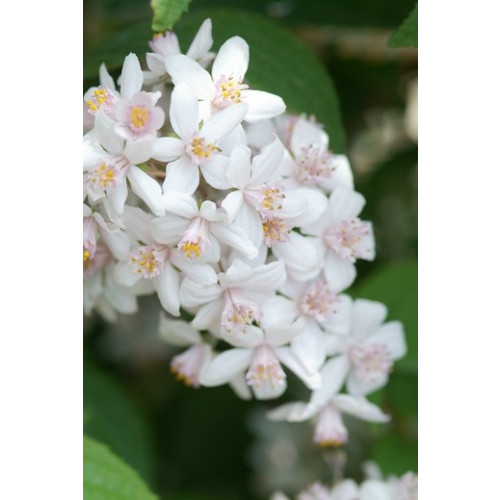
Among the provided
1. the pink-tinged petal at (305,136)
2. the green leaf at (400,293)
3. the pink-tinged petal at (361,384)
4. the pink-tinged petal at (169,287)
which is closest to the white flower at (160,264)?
the pink-tinged petal at (169,287)

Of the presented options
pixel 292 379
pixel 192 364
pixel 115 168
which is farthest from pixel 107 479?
pixel 292 379

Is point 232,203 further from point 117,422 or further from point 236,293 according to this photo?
point 117,422

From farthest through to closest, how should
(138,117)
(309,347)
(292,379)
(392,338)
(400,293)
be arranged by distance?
(292,379) → (400,293) → (392,338) → (309,347) → (138,117)

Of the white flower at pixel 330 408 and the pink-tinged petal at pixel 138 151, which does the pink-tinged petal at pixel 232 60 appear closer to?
the pink-tinged petal at pixel 138 151

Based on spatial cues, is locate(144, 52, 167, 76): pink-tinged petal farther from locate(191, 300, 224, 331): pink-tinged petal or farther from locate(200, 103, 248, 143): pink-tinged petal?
locate(191, 300, 224, 331): pink-tinged petal

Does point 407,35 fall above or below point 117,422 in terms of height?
above

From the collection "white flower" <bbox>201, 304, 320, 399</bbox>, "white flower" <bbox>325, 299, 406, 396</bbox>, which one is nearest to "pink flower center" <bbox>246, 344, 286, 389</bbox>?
"white flower" <bbox>201, 304, 320, 399</bbox>
